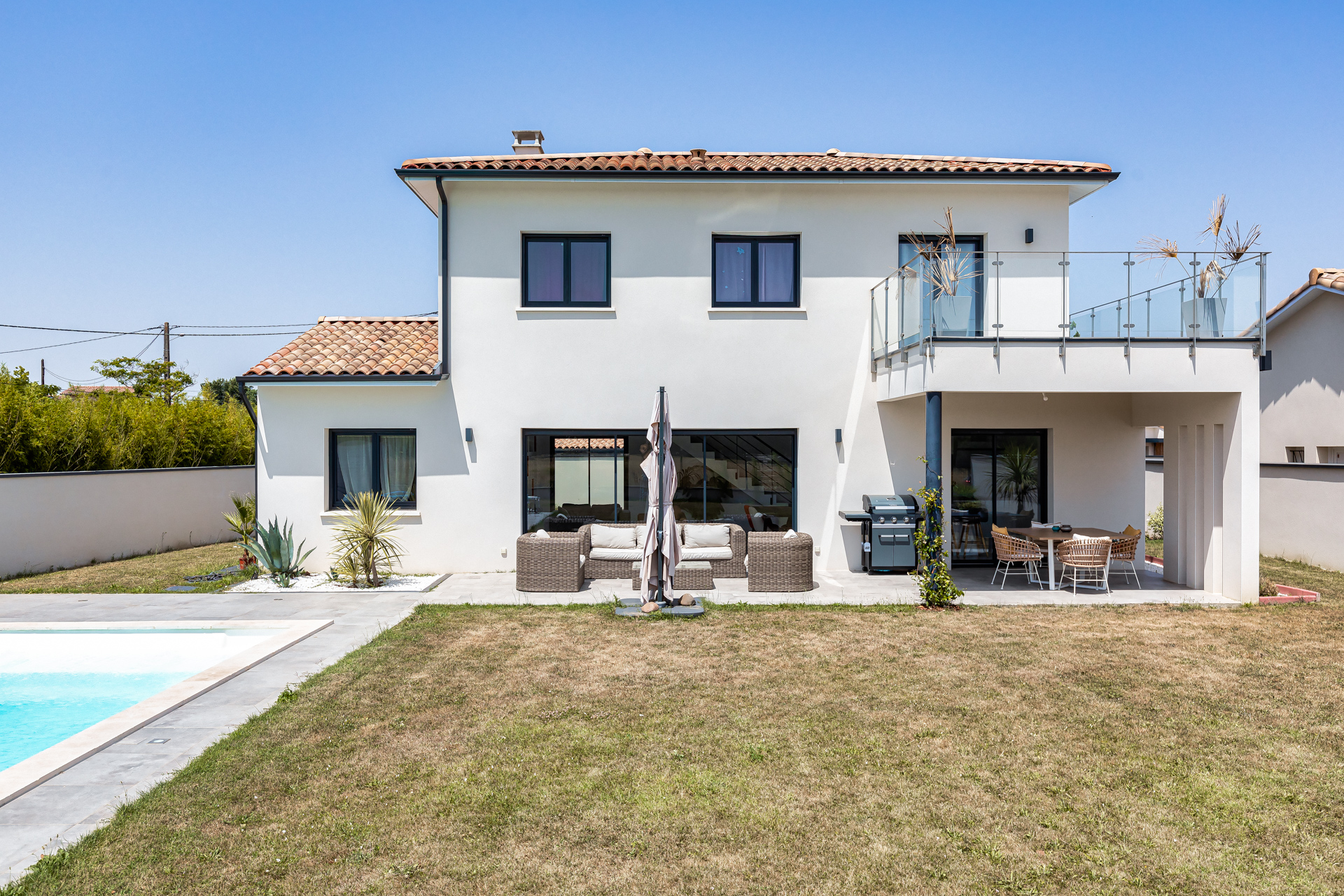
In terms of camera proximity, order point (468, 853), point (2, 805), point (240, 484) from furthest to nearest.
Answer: point (240, 484), point (2, 805), point (468, 853)

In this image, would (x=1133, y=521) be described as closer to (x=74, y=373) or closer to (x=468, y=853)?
(x=468, y=853)

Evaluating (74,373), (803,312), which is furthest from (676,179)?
(74,373)

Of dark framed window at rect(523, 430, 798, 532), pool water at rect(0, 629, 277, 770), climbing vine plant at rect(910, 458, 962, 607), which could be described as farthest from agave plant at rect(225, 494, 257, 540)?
climbing vine plant at rect(910, 458, 962, 607)

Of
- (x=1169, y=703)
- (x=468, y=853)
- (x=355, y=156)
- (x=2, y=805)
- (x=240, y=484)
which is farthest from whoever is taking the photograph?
(x=240, y=484)

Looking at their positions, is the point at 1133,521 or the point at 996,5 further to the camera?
the point at 996,5

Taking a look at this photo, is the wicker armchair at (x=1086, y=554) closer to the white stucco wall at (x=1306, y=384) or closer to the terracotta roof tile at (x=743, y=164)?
the terracotta roof tile at (x=743, y=164)

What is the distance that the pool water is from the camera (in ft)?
23.3

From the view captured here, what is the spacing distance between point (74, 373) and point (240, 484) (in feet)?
92.6

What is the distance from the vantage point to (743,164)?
44.3ft

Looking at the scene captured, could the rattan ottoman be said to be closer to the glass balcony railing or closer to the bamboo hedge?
the glass balcony railing

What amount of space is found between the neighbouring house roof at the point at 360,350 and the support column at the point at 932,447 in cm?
811

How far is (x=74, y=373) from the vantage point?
39156mm

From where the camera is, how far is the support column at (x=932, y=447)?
36.2ft

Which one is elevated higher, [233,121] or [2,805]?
[233,121]
